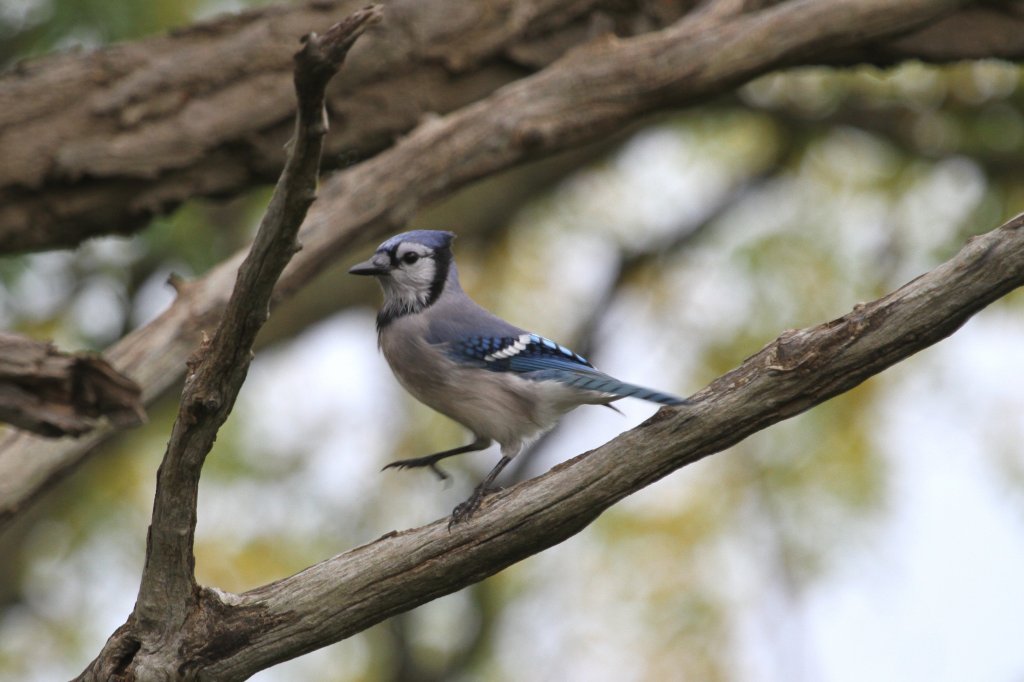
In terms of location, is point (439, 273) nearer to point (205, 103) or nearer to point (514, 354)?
point (514, 354)

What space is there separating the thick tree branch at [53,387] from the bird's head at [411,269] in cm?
94

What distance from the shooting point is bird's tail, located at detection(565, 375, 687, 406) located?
2910 mm

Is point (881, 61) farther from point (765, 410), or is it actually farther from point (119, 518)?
point (119, 518)

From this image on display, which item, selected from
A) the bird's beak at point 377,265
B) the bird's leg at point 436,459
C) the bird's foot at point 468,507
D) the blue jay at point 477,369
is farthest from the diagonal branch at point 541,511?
the bird's beak at point 377,265

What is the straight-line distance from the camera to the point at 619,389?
3.27 metres

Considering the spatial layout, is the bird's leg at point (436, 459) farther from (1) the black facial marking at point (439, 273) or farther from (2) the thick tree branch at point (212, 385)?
(2) the thick tree branch at point (212, 385)

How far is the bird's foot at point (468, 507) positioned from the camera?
310 cm

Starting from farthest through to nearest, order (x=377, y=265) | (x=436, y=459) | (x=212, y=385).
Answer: (x=377, y=265)
(x=436, y=459)
(x=212, y=385)

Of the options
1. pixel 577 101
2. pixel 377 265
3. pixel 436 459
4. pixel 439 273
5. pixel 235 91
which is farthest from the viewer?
pixel 235 91

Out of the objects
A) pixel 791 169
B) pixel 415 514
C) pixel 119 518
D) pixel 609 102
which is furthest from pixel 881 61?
pixel 119 518

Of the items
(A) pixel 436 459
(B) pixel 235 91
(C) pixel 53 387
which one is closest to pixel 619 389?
(A) pixel 436 459

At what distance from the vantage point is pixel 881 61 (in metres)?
5.53

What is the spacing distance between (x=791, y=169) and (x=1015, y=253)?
17.5 ft

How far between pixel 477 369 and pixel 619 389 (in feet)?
2.29
